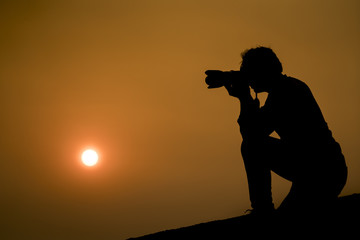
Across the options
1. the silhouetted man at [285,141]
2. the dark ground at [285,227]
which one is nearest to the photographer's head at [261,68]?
the silhouetted man at [285,141]

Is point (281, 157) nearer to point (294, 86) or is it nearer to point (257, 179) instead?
point (257, 179)

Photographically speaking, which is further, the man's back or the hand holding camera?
the hand holding camera

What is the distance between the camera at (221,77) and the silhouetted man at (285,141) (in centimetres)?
1

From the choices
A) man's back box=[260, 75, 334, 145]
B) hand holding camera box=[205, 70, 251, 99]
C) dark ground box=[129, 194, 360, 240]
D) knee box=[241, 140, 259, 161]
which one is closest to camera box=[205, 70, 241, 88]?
hand holding camera box=[205, 70, 251, 99]

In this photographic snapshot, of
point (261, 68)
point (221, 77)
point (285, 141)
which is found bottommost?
point (285, 141)

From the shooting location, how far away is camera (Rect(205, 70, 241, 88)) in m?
2.57

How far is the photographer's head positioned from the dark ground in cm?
106

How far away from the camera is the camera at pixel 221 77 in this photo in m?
2.57

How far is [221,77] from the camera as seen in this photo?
264 cm

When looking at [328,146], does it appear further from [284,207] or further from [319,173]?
[284,207]

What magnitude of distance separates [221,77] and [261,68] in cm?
35

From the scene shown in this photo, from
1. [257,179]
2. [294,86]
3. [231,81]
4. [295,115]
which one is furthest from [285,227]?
[231,81]

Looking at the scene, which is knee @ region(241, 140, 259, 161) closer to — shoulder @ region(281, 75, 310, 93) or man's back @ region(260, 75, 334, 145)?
man's back @ region(260, 75, 334, 145)

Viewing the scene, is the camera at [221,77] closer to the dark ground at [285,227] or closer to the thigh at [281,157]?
the thigh at [281,157]
